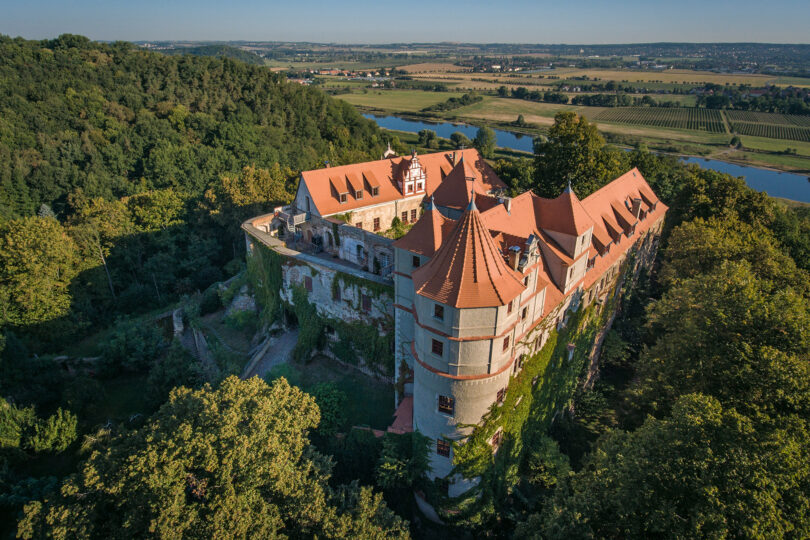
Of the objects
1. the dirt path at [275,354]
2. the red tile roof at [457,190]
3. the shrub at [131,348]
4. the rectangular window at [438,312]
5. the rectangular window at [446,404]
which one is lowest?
the shrub at [131,348]

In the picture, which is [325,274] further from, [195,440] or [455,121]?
[455,121]

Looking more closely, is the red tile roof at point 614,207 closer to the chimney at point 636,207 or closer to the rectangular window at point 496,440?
the chimney at point 636,207

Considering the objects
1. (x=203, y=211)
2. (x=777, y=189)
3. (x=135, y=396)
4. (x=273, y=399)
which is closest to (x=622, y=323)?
(x=273, y=399)

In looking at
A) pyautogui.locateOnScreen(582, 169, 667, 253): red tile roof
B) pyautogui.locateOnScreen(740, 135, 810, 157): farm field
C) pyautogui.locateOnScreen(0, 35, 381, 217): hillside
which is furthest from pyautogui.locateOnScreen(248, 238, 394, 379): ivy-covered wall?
pyautogui.locateOnScreen(740, 135, 810, 157): farm field

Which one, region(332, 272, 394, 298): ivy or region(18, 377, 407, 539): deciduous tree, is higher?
region(332, 272, 394, 298): ivy

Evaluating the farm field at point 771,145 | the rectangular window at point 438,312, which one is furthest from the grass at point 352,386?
the farm field at point 771,145

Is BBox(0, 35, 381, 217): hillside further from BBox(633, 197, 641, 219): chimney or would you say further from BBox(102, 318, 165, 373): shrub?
BBox(633, 197, 641, 219): chimney
